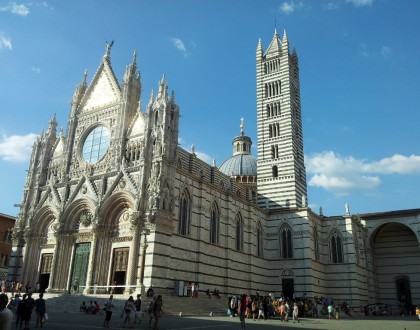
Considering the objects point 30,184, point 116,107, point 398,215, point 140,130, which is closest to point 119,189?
point 140,130

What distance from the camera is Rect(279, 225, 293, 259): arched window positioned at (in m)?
38.9

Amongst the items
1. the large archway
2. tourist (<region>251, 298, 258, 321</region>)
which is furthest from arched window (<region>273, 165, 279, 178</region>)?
tourist (<region>251, 298, 258, 321</region>)

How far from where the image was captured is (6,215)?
138 feet

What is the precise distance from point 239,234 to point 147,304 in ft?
47.6

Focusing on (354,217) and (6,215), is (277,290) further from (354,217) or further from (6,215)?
(6,215)

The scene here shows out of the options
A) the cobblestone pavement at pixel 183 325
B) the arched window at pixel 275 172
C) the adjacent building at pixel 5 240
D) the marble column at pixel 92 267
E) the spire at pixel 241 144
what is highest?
the spire at pixel 241 144

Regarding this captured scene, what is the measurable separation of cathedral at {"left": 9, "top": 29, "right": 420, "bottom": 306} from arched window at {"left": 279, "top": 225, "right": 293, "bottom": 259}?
3.8 inches

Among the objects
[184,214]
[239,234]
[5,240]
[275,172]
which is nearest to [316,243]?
[275,172]

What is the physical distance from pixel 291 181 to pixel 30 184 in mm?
24317

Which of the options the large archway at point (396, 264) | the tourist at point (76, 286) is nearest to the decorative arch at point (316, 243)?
the large archway at point (396, 264)

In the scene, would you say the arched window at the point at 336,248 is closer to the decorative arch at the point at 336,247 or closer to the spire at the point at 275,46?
the decorative arch at the point at 336,247

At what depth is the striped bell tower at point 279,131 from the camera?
4116 centimetres

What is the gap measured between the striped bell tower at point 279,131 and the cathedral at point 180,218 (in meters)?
0.13

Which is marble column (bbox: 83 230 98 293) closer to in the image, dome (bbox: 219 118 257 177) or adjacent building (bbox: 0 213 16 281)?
adjacent building (bbox: 0 213 16 281)
